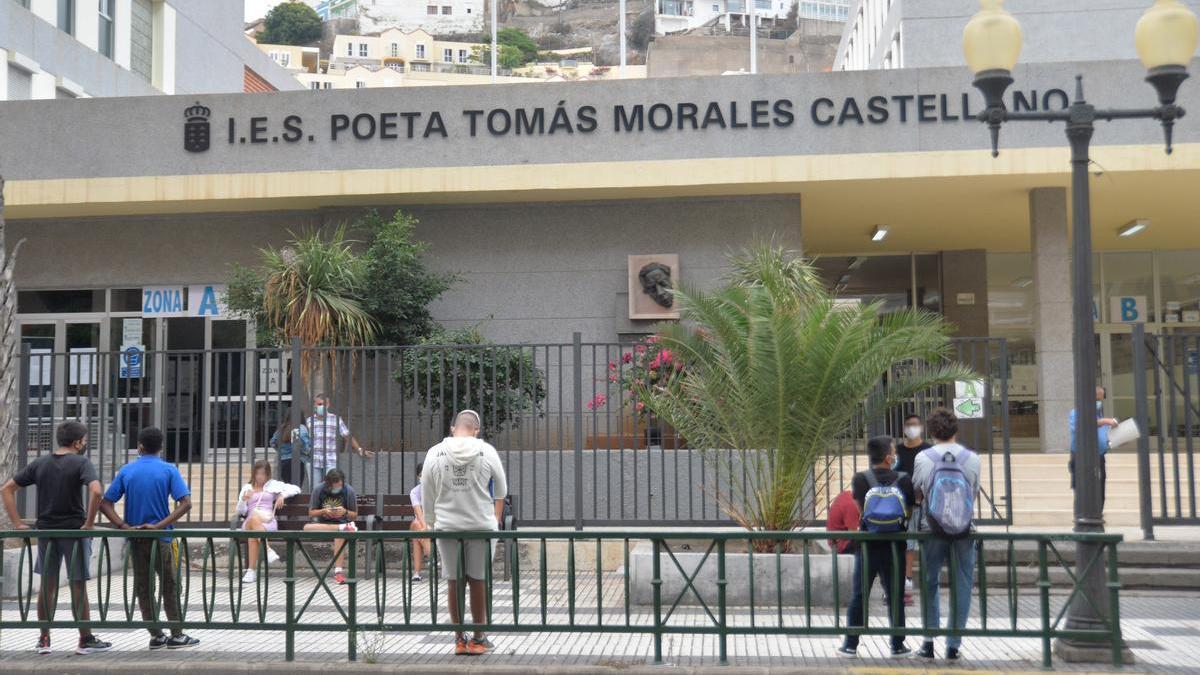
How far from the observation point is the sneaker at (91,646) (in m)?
8.05

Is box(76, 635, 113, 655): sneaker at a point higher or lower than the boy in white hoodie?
lower

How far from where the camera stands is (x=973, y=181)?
15836 mm

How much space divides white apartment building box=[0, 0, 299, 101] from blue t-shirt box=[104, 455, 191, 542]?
14.5 m

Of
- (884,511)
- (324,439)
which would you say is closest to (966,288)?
(324,439)

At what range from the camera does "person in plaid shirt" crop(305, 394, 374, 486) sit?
11945mm

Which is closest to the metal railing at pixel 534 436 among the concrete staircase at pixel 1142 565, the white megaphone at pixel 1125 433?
the concrete staircase at pixel 1142 565

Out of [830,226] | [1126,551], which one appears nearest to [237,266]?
[830,226]

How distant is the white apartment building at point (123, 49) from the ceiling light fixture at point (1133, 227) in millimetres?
19067

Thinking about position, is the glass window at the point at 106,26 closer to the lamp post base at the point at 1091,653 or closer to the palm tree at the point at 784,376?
the palm tree at the point at 784,376

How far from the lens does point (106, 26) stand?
85.9 feet

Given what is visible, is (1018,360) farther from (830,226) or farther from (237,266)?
(237,266)

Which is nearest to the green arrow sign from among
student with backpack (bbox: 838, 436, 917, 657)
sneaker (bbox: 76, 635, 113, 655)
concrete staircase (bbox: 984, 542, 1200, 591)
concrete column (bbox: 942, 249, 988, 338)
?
concrete staircase (bbox: 984, 542, 1200, 591)

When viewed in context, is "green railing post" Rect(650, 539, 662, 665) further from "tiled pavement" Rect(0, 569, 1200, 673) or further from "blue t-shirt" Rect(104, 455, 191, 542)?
"blue t-shirt" Rect(104, 455, 191, 542)

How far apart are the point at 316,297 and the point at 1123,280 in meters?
15.6
